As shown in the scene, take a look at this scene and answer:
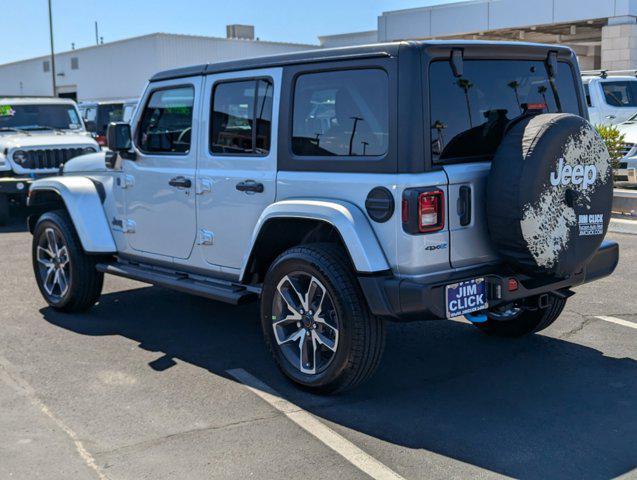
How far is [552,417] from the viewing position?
4316 millimetres

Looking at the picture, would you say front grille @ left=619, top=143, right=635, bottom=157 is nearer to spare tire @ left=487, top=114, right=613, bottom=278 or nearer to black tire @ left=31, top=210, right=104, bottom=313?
spare tire @ left=487, top=114, right=613, bottom=278

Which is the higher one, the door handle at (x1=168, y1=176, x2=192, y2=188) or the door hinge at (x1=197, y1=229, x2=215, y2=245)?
the door handle at (x1=168, y1=176, x2=192, y2=188)

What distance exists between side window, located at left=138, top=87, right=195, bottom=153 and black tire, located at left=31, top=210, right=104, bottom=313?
1046mm

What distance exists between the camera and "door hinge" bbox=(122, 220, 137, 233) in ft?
20.1

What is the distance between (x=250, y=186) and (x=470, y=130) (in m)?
1.44

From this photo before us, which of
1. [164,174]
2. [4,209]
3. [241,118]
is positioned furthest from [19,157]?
→ [241,118]

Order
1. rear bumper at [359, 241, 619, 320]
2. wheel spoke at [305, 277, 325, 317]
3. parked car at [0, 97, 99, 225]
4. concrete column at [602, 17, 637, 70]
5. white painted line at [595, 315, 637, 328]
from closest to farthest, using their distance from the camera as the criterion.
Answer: rear bumper at [359, 241, 619, 320], wheel spoke at [305, 277, 325, 317], white painted line at [595, 315, 637, 328], parked car at [0, 97, 99, 225], concrete column at [602, 17, 637, 70]

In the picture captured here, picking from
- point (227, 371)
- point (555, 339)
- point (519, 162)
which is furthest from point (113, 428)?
point (555, 339)

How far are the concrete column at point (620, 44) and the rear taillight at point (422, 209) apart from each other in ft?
79.3

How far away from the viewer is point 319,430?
4.18m

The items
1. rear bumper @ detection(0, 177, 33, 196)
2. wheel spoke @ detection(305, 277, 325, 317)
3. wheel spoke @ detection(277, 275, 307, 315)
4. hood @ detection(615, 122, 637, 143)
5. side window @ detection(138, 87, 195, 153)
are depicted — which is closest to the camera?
wheel spoke @ detection(305, 277, 325, 317)

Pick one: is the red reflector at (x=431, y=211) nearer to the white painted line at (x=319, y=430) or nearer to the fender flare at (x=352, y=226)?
the fender flare at (x=352, y=226)

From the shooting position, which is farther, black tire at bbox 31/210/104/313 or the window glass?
black tire at bbox 31/210/104/313

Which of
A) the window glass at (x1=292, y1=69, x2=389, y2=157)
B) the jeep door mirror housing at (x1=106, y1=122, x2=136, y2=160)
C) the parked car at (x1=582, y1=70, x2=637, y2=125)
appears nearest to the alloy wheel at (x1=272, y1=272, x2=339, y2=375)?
the window glass at (x1=292, y1=69, x2=389, y2=157)
